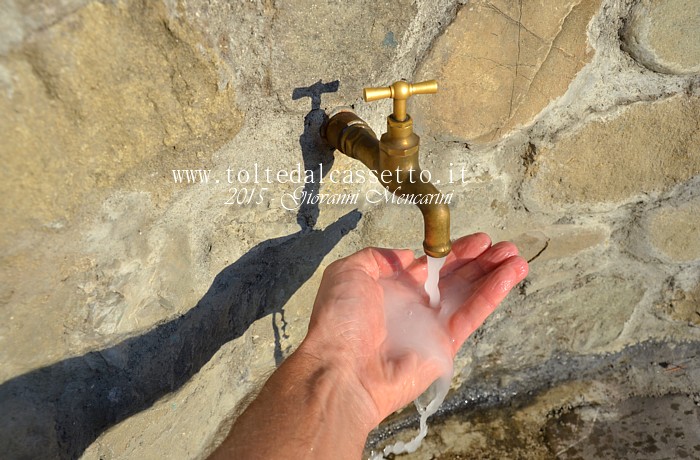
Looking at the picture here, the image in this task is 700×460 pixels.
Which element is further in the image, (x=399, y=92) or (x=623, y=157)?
(x=623, y=157)

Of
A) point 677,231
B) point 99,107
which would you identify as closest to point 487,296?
point 677,231

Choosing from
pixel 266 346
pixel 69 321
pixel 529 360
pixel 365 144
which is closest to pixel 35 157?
pixel 69 321

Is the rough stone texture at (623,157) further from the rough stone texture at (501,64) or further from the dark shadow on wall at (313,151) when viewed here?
the dark shadow on wall at (313,151)

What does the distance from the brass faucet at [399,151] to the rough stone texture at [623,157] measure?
0.32 meters

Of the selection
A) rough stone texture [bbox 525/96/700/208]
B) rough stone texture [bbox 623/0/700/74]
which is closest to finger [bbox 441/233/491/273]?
rough stone texture [bbox 525/96/700/208]

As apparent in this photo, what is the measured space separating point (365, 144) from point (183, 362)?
42 cm

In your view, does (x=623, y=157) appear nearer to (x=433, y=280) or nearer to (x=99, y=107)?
(x=433, y=280)

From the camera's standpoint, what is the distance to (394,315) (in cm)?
91

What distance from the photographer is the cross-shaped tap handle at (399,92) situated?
2.04 ft

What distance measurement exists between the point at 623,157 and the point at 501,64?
0.32 m

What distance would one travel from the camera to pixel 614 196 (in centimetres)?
99

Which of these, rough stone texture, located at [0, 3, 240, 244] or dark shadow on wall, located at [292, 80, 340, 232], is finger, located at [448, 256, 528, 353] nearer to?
dark shadow on wall, located at [292, 80, 340, 232]

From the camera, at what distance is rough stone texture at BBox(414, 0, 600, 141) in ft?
2.46

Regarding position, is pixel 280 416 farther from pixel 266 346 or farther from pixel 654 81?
pixel 654 81
